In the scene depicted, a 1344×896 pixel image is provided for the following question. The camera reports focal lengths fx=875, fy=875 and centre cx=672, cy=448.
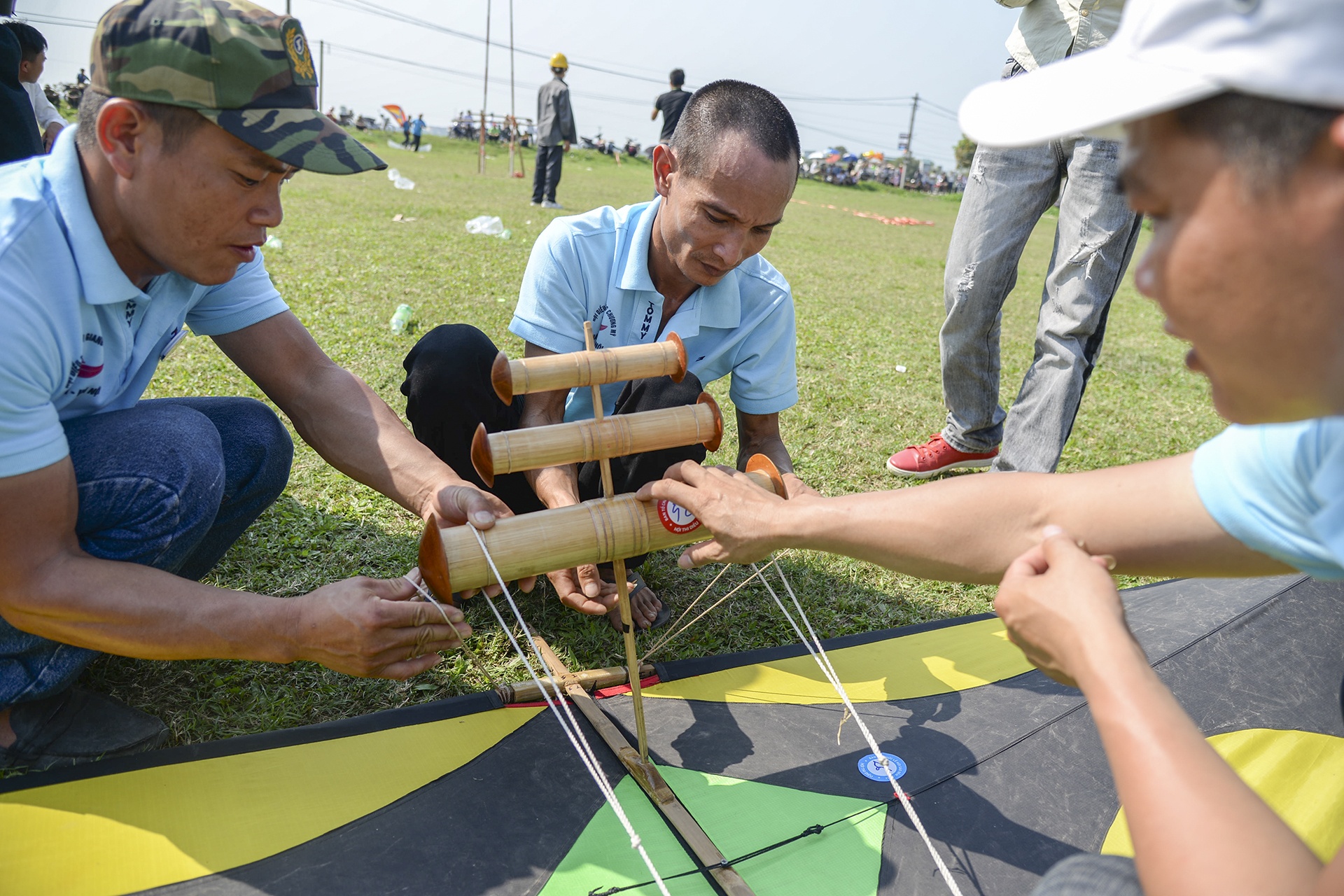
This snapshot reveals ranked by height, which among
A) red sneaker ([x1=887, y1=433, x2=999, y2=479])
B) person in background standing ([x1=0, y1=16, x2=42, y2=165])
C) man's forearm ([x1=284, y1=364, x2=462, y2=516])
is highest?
person in background standing ([x1=0, y1=16, x2=42, y2=165])

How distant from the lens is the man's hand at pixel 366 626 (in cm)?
164

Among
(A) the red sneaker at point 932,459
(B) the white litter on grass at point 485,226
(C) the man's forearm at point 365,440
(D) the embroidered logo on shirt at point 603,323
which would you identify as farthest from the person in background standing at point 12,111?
(B) the white litter on grass at point 485,226

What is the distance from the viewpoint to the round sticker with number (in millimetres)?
1792

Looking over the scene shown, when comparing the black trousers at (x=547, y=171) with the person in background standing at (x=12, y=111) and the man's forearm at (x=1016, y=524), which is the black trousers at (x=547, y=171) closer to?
the person in background standing at (x=12, y=111)

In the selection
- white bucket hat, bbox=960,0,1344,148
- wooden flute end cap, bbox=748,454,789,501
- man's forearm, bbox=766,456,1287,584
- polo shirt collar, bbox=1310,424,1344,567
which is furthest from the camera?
wooden flute end cap, bbox=748,454,789,501

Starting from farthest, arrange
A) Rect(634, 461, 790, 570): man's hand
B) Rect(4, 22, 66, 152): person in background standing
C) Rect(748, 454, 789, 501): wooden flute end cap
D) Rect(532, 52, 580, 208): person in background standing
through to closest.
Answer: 1. Rect(532, 52, 580, 208): person in background standing
2. Rect(4, 22, 66, 152): person in background standing
3. Rect(748, 454, 789, 501): wooden flute end cap
4. Rect(634, 461, 790, 570): man's hand

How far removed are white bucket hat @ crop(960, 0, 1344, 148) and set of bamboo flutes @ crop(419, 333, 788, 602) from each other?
0.85 metres

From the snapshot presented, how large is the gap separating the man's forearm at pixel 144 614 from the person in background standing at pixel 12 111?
4.35 feet

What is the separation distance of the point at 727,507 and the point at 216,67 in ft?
4.09

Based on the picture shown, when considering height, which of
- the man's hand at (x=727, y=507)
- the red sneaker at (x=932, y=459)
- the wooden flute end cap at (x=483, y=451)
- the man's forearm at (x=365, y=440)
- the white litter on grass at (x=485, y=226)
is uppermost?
the wooden flute end cap at (x=483, y=451)

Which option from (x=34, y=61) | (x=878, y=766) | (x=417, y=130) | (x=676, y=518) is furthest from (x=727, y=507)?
(x=417, y=130)

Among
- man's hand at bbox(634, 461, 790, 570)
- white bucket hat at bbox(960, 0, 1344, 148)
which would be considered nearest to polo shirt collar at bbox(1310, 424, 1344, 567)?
white bucket hat at bbox(960, 0, 1344, 148)

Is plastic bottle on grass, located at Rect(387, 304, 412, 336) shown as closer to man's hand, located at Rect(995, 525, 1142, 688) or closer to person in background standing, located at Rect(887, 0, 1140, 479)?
person in background standing, located at Rect(887, 0, 1140, 479)

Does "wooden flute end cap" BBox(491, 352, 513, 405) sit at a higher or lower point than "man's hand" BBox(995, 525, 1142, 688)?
higher
